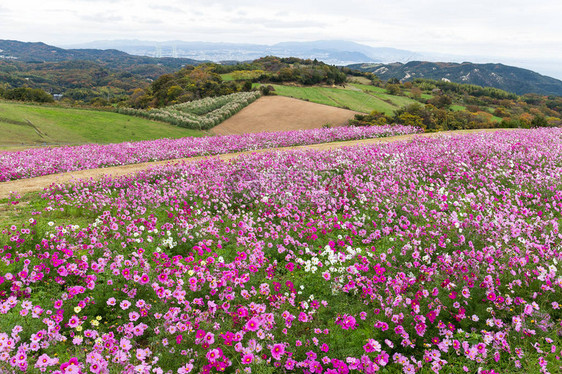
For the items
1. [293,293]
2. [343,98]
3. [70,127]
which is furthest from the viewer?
[343,98]

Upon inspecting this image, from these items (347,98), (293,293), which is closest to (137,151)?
(293,293)

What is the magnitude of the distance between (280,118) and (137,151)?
26176 millimetres

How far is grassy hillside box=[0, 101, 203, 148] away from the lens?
25578mm

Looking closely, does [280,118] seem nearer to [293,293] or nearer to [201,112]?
[201,112]

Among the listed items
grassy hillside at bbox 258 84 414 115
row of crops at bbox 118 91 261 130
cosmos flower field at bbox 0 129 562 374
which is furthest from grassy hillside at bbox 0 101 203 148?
grassy hillside at bbox 258 84 414 115

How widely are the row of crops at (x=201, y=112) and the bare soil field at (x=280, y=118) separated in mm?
908

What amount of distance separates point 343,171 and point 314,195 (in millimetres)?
2988

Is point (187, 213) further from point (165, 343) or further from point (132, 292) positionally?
point (165, 343)

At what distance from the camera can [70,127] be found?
28984mm

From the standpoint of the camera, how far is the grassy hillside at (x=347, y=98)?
5395 centimetres

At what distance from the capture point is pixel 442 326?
156 inches

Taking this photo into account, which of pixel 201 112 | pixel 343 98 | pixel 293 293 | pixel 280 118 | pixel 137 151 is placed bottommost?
pixel 137 151

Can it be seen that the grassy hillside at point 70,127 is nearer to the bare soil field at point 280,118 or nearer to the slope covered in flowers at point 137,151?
the bare soil field at point 280,118

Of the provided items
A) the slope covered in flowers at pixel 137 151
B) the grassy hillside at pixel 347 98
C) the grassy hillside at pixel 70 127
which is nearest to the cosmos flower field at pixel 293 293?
the slope covered in flowers at pixel 137 151
